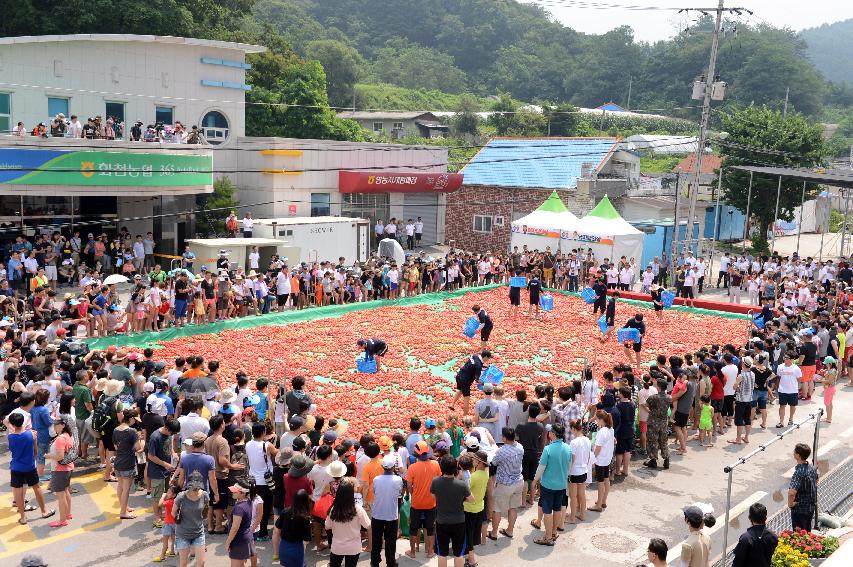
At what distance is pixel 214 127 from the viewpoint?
119 ft

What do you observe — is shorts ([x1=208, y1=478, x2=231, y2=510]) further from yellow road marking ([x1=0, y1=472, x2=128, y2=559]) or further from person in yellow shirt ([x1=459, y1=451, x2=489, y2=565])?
person in yellow shirt ([x1=459, y1=451, x2=489, y2=565])

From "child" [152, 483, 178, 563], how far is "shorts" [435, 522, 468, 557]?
322 centimetres

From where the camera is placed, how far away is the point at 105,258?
91.8ft

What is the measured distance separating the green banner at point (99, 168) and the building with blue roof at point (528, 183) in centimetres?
1732

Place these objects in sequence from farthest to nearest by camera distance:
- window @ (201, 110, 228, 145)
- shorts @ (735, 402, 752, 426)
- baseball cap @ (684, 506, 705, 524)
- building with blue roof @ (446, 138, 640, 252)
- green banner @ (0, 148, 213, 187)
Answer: building with blue roof @ (446, 138, 640, 252) < window @ (201, 110, 228, 145) < green banner @ (0, 148, 213, 187) < shorts @ (735, 402, 752, 426) < baseball cap @ (684, 506, 705, 524)

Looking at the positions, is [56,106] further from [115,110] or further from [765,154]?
[765,154]

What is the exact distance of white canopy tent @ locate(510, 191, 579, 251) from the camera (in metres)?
32.6

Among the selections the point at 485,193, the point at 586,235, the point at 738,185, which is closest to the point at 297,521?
the point at 586,235

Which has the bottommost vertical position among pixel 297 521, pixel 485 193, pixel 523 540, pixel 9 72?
pixel 523 540

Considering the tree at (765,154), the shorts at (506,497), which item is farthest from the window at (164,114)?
the tree at (765,154)

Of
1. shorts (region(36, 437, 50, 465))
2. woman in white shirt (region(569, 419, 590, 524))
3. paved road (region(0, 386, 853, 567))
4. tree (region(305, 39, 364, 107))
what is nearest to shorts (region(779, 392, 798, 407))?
paved road (region(0, 386, 853, 567))

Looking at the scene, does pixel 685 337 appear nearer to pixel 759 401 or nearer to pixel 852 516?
pixel 759 401

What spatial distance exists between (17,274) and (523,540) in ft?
61.2

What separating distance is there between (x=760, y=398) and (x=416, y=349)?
7.99 metres
